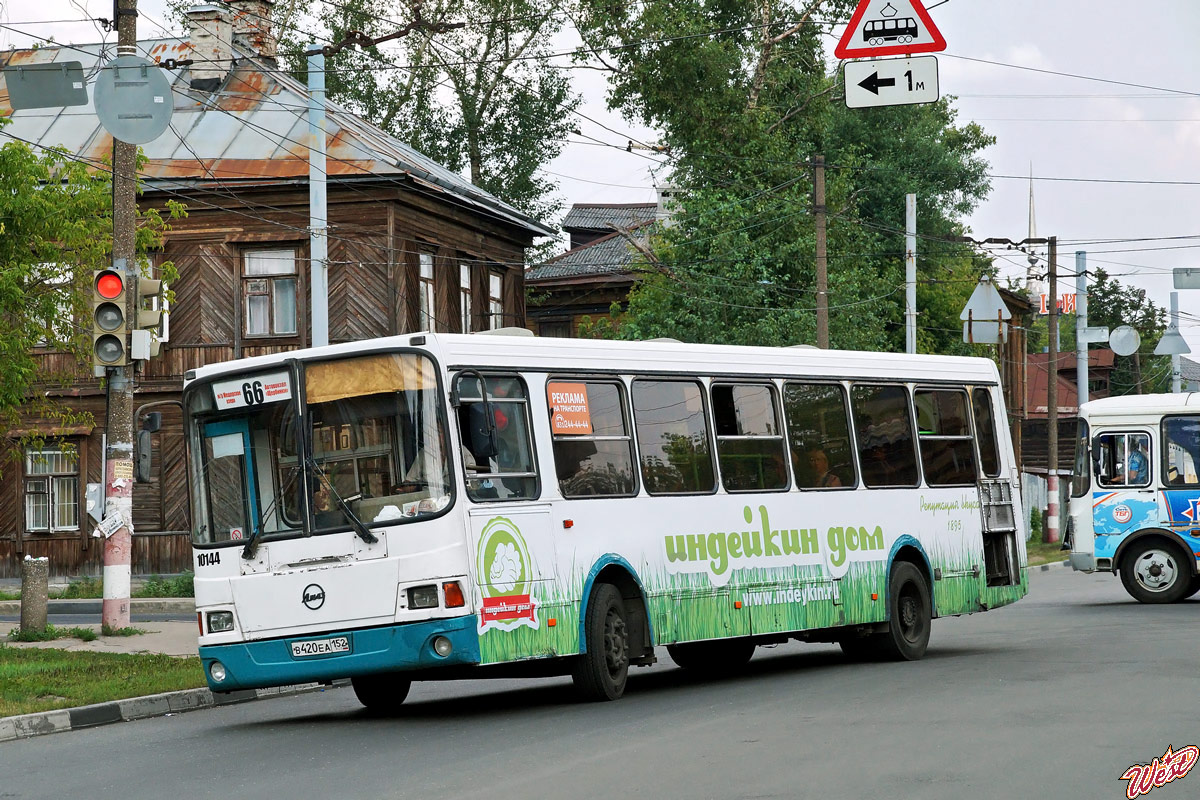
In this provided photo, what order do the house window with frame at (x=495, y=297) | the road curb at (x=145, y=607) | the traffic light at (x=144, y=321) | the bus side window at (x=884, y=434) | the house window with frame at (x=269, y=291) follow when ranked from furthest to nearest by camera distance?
the house window with frame at (x=495, y=297), the house window with frame at (x=269, y=291), the road curb at (x=145, y=607), the traffic light at (x=144, y=321), the bus side window at (x=884, y=434)

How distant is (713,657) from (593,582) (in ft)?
13.5

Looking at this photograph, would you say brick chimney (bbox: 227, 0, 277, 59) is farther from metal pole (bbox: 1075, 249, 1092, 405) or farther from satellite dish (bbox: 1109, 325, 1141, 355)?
satellite dish (bbox: 1109, 325, 1141, 355)

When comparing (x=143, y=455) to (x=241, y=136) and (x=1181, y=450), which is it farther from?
(x=241, y=136)

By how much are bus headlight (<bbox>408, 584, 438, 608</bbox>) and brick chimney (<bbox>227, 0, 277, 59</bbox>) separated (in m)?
28.0

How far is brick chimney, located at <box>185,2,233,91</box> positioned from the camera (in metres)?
36.9

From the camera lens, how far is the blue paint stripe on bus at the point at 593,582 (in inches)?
492

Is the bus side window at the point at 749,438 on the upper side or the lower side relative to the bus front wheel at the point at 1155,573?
upper

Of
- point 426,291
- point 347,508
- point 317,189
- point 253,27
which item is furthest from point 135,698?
point 253,27

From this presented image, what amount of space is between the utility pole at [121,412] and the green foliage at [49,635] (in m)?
0.25

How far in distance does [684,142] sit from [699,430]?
33.3 metres

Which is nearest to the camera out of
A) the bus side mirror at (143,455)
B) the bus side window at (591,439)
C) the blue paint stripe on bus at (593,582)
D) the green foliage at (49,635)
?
the blue paint stripe on bus at (593,582)

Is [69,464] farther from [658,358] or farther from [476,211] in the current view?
[658,358]

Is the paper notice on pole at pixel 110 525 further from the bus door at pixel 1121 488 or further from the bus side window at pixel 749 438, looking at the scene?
the bus door at pixel 1121 488

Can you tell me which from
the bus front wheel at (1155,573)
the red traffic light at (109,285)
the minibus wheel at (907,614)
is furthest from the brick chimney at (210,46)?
the minibus wheel at (907,614)
